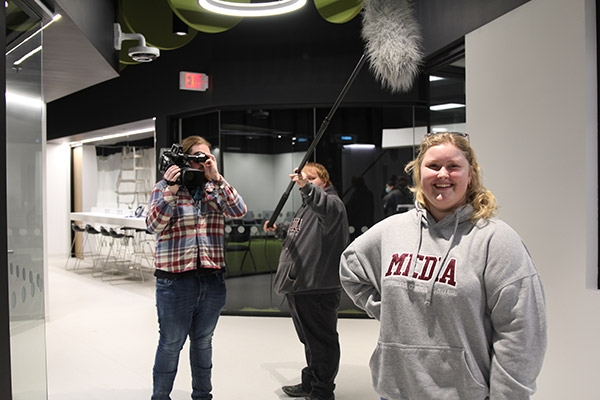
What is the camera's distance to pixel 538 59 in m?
2.72

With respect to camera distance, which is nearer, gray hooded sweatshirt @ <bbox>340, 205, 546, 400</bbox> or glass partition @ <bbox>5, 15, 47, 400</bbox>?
gray hooded sweatshirt @ <bbox>340, 205, 546, 400</bbox>

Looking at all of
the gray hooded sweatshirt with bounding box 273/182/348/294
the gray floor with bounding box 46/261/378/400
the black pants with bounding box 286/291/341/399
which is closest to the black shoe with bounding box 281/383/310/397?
the gray floor with bounding box 46/261/378/400

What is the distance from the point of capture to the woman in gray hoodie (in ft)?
5.00

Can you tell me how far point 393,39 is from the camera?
289 centimetres

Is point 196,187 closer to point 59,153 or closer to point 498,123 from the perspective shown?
point 498,123

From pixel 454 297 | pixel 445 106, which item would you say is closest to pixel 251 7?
pixel 445 106

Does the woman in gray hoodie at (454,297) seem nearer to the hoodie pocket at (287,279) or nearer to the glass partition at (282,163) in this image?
the hoodie pocket at (287,279)

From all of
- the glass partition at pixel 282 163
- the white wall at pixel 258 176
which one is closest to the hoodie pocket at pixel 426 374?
the glass partition at pixel 282 163

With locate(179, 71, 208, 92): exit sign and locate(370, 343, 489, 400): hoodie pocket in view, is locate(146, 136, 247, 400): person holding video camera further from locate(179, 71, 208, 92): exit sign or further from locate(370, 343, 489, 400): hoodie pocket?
locate(179, 71, 208, 92): exit sign

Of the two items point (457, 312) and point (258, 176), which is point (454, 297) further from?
point (258, 176)

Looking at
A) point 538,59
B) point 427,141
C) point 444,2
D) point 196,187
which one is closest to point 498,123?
point 538,59

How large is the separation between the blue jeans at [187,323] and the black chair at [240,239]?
3.22 meters

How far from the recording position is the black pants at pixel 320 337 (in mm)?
3453

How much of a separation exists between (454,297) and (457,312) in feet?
0.15
